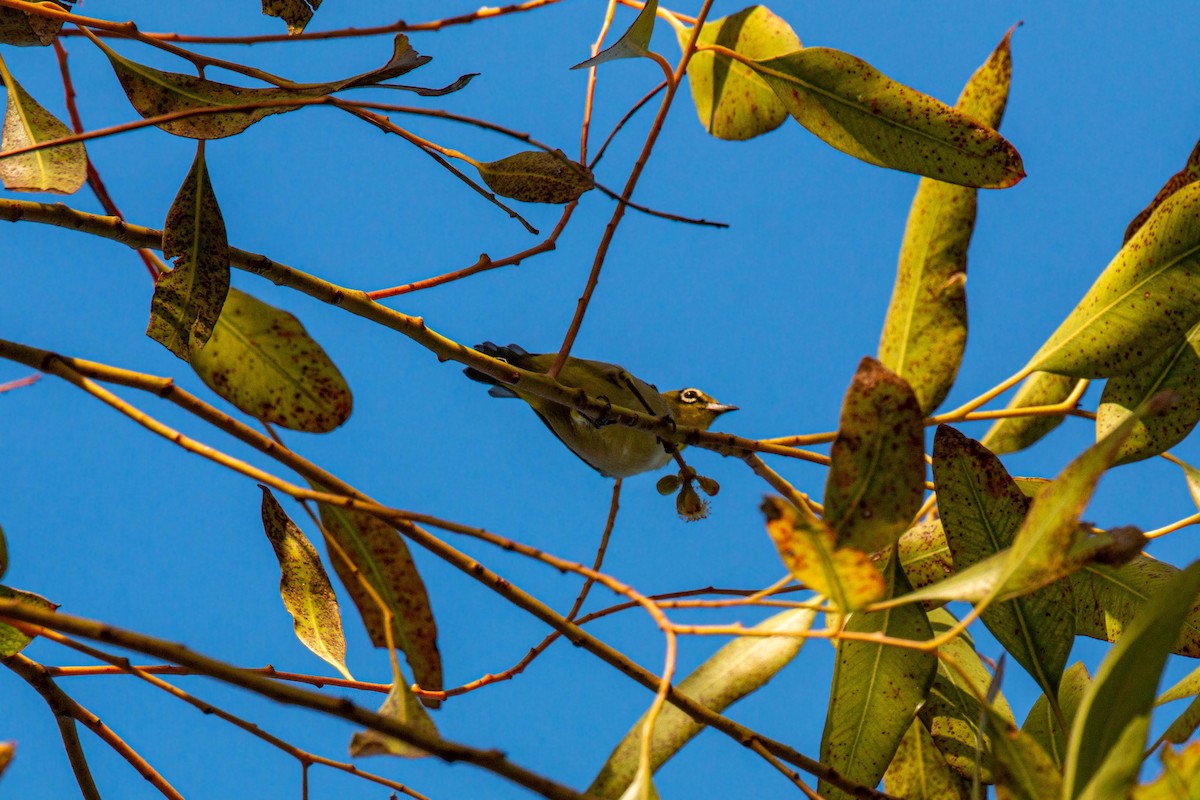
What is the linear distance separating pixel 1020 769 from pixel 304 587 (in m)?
0.51

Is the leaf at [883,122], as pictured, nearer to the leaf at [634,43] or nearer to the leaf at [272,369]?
the leaf at [634,43]

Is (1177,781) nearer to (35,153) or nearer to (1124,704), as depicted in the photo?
(1124,704)

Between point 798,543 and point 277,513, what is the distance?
0.47m

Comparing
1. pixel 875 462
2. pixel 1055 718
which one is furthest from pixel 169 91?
pixel 1055 718

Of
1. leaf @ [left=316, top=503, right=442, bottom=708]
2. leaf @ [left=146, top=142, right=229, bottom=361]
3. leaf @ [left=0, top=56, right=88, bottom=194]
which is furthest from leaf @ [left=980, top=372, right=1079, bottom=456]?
leaf @ [left=0, top=56, right=88, bottom=194]

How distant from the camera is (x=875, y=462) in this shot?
1.71 ft

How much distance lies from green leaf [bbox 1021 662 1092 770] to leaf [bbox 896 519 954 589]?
0.12m

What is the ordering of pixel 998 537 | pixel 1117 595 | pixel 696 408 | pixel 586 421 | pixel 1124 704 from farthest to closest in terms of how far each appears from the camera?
pixel 696 408
pixel 586 421
pixel 1117 595
pixel 998 537
pixel 1124 704

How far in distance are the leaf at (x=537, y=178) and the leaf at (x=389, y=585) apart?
0.27 metres

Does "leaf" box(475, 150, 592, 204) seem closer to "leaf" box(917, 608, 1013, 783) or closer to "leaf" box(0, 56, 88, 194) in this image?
"leaf" box(0, 56, 88, 194)

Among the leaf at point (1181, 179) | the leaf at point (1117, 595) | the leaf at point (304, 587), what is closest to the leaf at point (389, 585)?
the leaf at point (304, 587)

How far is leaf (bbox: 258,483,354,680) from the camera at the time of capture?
2.42 feet

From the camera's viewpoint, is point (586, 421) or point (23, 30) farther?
point (586, 421)

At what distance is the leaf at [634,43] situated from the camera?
752 mm
